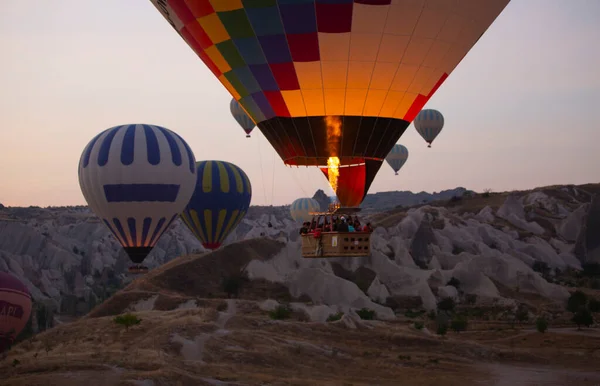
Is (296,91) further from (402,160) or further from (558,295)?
(402,160)

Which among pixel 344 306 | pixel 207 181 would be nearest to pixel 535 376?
pixel 344 306

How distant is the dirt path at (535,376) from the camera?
28406 millimetres

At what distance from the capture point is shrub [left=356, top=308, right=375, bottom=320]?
4569 cm

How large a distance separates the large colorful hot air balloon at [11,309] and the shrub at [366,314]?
1868 cm

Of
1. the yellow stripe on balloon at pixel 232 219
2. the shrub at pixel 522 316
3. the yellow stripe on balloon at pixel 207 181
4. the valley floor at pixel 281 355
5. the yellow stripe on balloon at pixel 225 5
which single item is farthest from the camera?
the yellow stripe on balloon at pixel 232 219

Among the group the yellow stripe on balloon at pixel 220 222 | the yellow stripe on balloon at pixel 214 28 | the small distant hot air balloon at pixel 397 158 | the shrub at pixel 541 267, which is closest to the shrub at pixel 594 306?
the shrub at pixel 541 267

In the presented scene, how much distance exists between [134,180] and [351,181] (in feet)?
72.6

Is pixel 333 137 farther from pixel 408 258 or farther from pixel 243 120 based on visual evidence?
pixel 243 120

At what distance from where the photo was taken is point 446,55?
845 inches

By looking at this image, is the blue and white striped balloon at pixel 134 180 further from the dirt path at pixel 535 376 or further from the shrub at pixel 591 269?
the shrub at pixel 591 269

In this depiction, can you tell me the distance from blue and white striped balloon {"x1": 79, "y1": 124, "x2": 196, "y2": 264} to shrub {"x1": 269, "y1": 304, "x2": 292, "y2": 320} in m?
7.63

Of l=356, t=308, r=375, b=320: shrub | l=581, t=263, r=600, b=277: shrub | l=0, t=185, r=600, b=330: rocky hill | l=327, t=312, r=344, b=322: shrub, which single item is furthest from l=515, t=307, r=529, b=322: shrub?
l=581, t=263, r=600, b=277: shrub

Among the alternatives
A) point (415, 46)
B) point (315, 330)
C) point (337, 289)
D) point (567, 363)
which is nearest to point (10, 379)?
point (415, 46)

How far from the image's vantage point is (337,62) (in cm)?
2023
